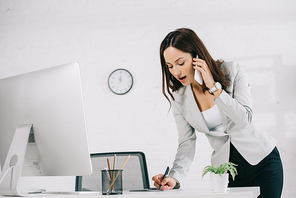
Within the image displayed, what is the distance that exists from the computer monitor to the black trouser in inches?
31.0

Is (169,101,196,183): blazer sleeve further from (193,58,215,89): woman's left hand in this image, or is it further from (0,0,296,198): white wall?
(0,0,296,198): white wall

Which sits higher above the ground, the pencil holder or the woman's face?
the woman's face

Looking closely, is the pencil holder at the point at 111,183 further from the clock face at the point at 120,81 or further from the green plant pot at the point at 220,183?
the clock face at the point at 120,81

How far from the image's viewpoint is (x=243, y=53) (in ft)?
9.41

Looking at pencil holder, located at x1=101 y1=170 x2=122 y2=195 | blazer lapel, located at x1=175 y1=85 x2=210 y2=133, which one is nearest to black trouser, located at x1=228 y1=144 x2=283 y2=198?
blazer lapel, located at x1=175 y1=85 x2=210 y2=133

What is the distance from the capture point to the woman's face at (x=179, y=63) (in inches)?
58.3

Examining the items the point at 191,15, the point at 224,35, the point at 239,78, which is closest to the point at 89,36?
the point at 191,15

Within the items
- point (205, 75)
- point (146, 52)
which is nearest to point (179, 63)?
point (205, 75)

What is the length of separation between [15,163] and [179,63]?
86 cm

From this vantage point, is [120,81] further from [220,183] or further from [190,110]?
[220,183]

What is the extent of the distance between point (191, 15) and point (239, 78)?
5.51 ft

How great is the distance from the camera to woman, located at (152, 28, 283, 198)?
1.35m

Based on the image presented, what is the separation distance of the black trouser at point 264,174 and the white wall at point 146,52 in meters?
1.37

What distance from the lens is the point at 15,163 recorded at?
104 cm
